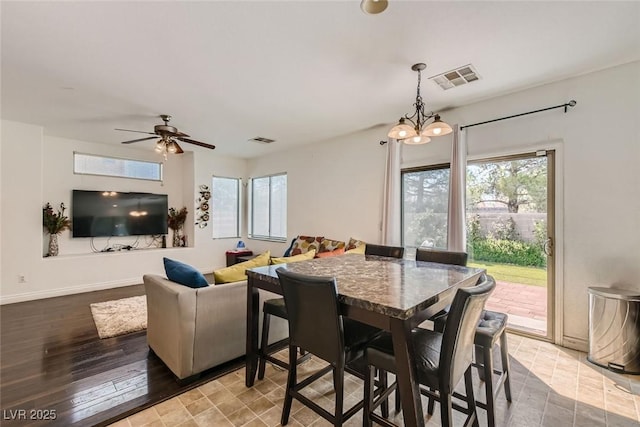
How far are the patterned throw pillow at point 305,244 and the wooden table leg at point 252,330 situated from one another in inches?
114

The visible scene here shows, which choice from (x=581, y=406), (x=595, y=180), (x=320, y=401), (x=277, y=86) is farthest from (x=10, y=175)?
(x=595, y=180)

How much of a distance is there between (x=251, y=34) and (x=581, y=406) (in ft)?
12.0

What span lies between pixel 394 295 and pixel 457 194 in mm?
2556

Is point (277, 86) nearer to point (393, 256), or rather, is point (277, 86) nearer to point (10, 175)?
point (393, 256)

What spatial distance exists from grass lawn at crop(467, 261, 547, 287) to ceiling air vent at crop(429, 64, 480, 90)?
2158 mm

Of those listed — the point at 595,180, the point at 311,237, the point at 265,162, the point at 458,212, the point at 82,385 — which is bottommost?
the point at 82,385

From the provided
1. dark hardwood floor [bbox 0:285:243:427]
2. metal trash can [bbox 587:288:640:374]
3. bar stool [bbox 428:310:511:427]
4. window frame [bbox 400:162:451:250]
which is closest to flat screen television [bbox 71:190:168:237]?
dark hardwood floor [bbox 0:285:243:427]

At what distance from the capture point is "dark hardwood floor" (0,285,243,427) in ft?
6.33

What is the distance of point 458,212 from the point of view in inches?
136

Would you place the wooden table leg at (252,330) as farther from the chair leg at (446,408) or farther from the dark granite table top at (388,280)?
the chair leg at (446,408)

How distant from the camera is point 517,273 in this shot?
332 centimetres

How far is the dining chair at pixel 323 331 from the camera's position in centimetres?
141

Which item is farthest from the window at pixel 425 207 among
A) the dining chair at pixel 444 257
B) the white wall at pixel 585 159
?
the dining chair at pixel 444 257

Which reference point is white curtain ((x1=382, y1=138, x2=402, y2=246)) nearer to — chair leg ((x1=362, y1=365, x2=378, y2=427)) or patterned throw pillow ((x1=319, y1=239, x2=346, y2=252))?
patterned throw pillow ((x1=319, y1=239, x2=346, y2=252))
